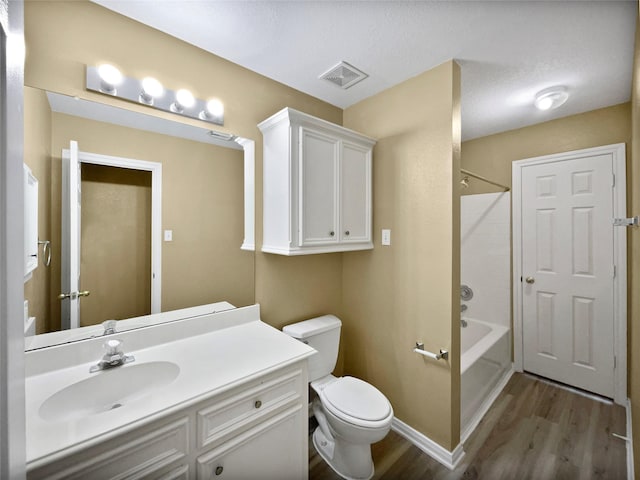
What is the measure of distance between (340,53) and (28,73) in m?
1.43

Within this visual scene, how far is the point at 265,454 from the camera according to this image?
1.16 m

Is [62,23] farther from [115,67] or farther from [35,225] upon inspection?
[35,225]

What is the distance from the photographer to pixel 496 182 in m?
2.70

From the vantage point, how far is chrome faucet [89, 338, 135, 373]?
1.14 m

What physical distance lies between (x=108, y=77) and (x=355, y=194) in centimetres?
145

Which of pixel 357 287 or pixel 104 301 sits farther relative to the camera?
pixel 357 287

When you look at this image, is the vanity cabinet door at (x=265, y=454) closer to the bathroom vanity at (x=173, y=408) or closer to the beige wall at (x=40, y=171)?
the bathroom vanity at (x=173, y=408)

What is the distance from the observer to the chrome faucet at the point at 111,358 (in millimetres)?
1143

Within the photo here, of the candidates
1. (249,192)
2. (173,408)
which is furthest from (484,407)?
(249,192)

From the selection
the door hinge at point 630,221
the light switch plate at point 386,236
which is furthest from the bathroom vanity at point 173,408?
the door hinge at point 630,221

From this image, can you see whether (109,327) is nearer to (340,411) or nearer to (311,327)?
(311,327)

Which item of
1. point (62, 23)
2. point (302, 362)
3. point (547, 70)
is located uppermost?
point (547, 70)

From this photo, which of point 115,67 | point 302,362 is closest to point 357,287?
point 302,362

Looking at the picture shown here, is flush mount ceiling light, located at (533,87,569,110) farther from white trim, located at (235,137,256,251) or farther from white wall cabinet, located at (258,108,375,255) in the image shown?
white trim, located at (235,137,256,251)
